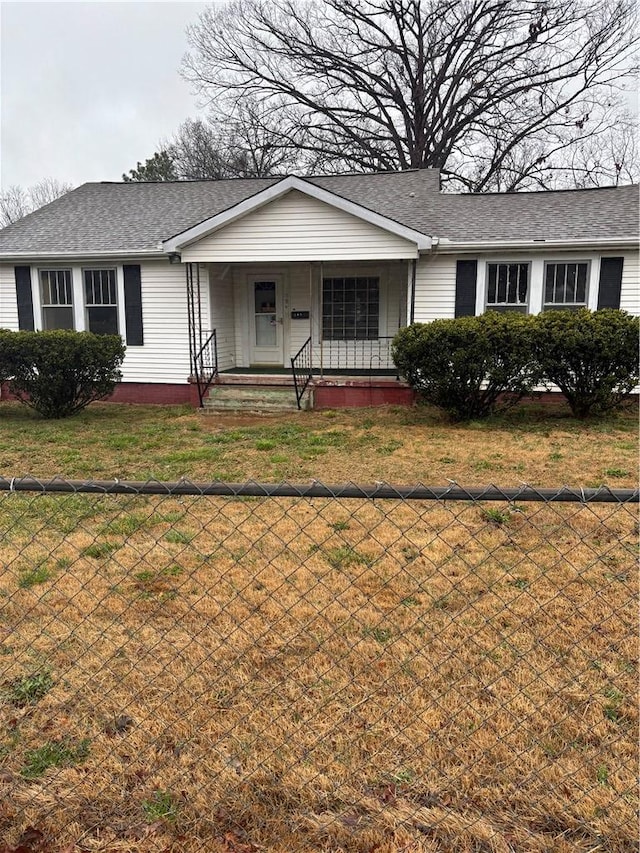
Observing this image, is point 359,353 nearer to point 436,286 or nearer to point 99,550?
point 436,286

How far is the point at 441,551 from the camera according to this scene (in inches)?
175

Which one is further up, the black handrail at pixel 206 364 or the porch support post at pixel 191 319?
the porch support post at pixel 191 319

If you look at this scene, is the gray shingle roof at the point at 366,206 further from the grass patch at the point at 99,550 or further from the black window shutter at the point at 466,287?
the grass patch at the point at 99,550

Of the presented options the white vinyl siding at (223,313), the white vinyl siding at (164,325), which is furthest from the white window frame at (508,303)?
the white vinyl siding at (164,325)

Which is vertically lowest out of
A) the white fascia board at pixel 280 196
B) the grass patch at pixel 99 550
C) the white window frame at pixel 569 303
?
the grass patch at pixel 99 550

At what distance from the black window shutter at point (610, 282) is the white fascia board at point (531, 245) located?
1.02ft

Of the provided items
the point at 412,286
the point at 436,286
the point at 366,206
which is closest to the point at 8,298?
the point at 366,206

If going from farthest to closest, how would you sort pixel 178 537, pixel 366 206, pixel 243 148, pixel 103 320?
pixel 243 148
pixel 103 320
pixel 366 206
pixel 178 537

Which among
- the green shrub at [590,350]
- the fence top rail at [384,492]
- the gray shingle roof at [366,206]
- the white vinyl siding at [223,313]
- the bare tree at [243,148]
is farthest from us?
the bare tree at [243,148]

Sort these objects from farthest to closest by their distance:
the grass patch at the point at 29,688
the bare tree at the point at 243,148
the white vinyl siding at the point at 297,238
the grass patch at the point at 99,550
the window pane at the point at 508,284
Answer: the bare tree at the point at 243,148 < the window pane at the point at 508,284 < the white vinyl siding at the point at 297,238 < the grass patch at the point at 99,550 < the grass patch at the point at 29,688

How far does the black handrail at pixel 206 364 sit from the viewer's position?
11609 mm

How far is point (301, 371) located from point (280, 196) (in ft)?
10.7

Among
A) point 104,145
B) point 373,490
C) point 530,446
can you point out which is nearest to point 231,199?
point 530,446

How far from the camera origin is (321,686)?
287cm
